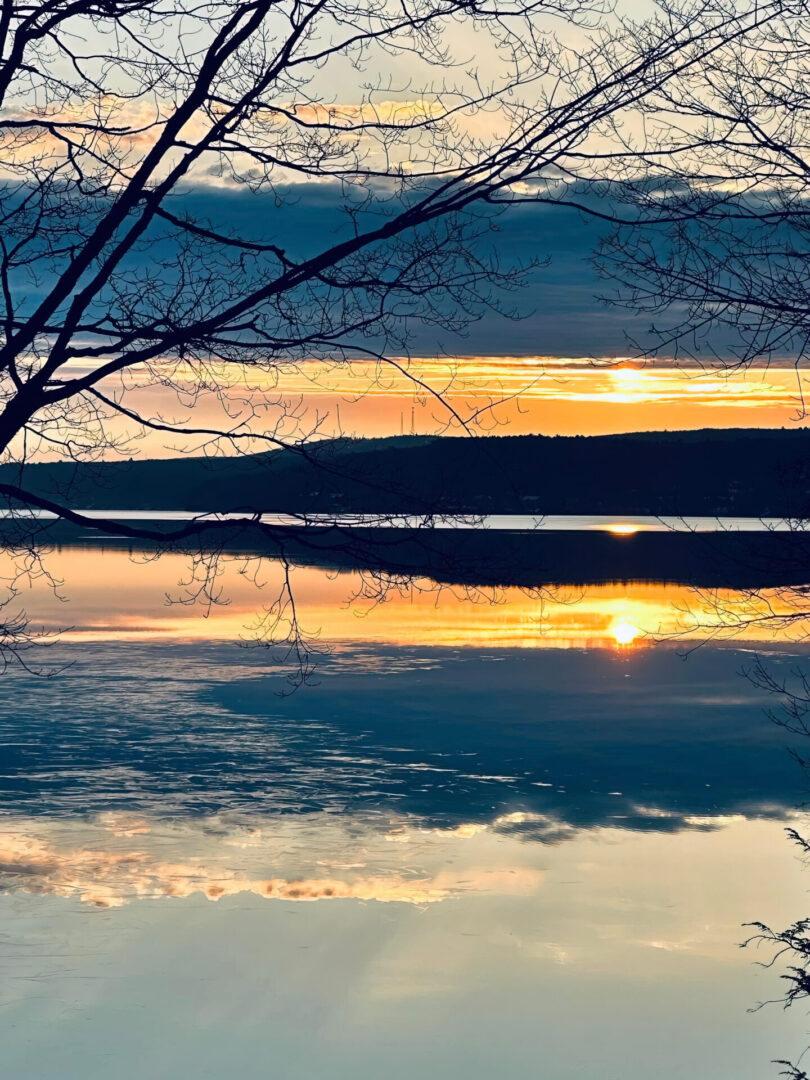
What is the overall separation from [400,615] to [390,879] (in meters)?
22.1

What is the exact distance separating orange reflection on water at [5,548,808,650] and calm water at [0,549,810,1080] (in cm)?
474

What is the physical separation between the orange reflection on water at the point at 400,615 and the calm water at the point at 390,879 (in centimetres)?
474

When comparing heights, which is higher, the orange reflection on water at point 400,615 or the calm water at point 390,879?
the orange reflection on water at point 400,615

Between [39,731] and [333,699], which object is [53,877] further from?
[333,699]

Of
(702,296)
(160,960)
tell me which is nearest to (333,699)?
(160,960)

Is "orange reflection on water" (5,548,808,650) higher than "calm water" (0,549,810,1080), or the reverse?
"orange reflection on water" (5,548,808,650)

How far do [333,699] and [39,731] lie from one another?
4944 millimetres

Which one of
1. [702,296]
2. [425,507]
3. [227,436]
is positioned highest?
[702,296]

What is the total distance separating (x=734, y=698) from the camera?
20.8m

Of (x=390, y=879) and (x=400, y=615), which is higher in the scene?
(x=400, y=615)

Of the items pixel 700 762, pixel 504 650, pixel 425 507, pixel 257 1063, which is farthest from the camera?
pixel 504 650

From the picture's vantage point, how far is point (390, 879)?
Result: 35.9ft

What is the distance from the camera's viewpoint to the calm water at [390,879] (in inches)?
331

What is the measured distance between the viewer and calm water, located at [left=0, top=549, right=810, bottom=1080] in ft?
27.6
